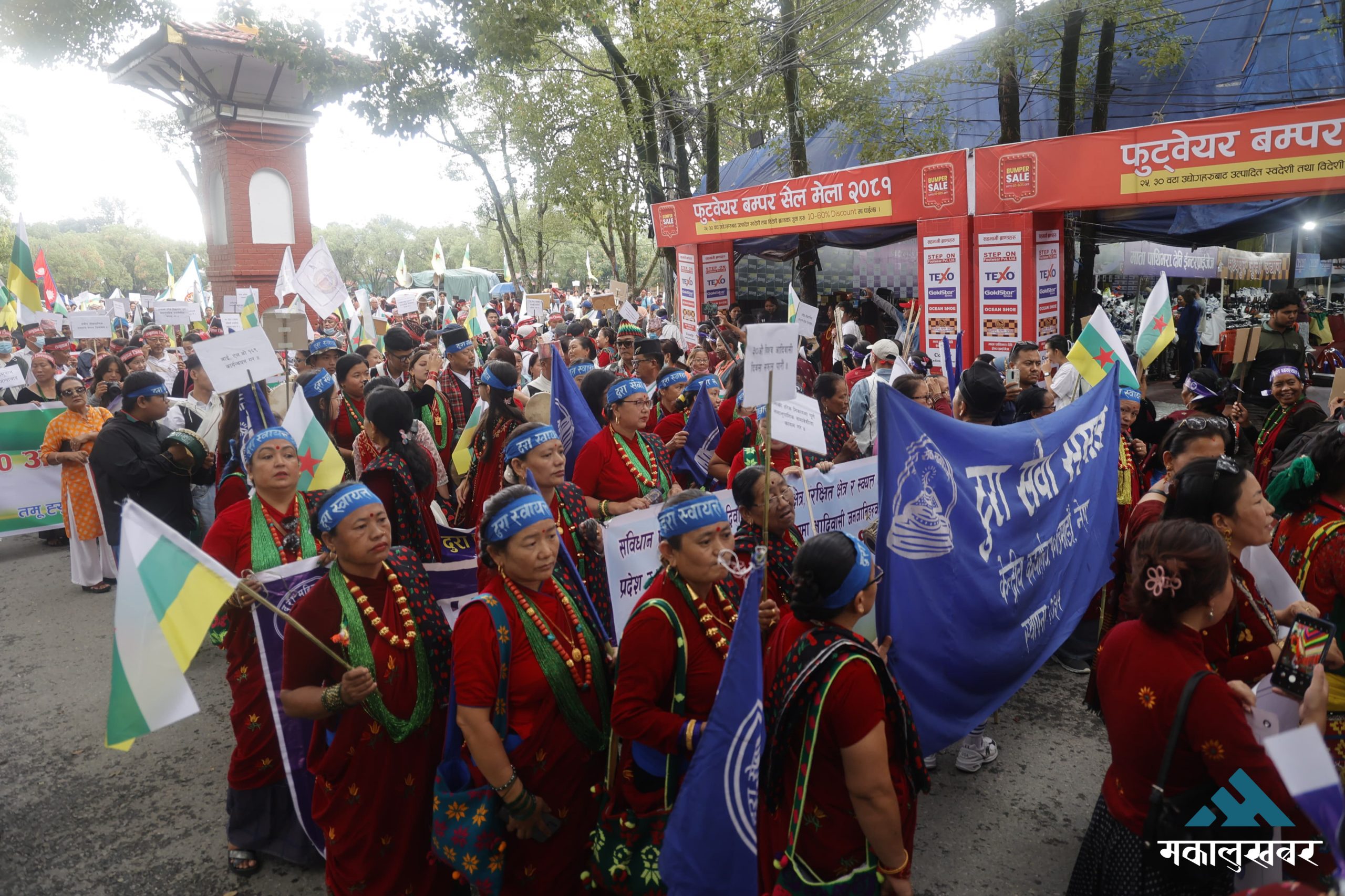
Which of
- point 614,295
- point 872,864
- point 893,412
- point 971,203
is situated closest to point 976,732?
point 893,412

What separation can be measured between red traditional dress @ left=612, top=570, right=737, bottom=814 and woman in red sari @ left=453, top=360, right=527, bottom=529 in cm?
263

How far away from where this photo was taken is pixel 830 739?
2365 millimetres

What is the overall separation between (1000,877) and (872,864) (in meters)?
1.67

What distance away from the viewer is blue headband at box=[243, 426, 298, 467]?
3.98 m

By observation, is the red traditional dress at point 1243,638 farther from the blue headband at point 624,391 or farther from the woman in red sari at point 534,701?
the blue headband at point 624,391

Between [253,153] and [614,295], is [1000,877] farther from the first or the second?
[253,153]

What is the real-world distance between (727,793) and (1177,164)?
31.4 ft

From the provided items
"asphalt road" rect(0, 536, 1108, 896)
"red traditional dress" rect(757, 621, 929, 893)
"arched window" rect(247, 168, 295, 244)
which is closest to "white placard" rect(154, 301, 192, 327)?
"arched window" rect(247, 168, 295, 244)

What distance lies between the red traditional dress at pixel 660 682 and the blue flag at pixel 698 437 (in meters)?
3.42

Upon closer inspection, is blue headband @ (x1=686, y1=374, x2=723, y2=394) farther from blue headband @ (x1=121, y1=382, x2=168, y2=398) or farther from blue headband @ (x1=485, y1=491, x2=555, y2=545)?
blue headband @ (x1=121, y1=382, x2=168, y2=398)

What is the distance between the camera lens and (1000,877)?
374 cm

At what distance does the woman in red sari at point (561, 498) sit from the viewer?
4.23 m

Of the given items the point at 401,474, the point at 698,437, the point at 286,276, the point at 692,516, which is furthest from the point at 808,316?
the point at 286,276

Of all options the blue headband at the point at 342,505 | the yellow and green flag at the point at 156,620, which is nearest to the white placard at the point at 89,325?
the blue headband at the point at 342,505
